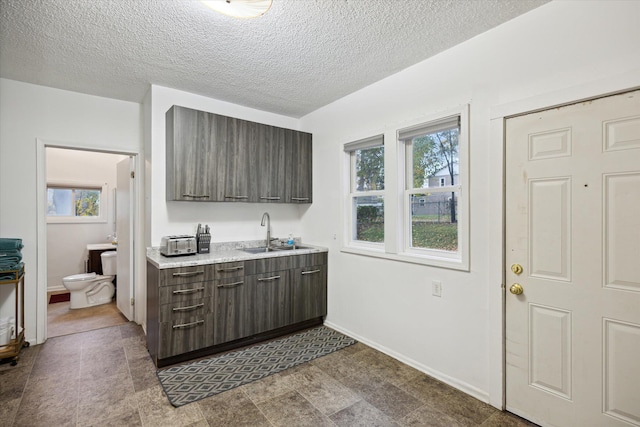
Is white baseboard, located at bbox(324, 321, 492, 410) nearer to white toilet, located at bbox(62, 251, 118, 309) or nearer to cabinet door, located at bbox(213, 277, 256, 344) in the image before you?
cabinet door, located at bbox(213, 277, 256, 344)

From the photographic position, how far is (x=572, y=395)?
5.85ft

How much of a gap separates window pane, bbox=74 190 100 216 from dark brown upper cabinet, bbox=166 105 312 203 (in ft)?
11.7

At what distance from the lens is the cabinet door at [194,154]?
2957 millimetres

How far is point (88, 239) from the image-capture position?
5418 millimetres

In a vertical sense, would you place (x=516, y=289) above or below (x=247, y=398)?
above

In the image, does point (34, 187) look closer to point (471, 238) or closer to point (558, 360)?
point (471, 238)

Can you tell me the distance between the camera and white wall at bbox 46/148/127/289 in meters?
5.07

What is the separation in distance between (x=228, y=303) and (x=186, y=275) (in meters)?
0.50

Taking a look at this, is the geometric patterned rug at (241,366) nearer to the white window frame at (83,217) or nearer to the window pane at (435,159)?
the window pane at (435,159)

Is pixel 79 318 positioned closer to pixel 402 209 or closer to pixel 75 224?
pixel 75 224

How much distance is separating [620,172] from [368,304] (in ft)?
7.13

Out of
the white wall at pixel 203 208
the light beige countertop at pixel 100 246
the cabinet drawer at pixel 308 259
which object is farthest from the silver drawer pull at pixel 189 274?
the light beige countertop at pixel 100 246

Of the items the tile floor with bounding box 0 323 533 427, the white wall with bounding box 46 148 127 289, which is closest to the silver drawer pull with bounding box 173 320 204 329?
the tile floor with bounding box 0 323 533 427

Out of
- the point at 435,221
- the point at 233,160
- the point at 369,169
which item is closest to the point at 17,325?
the point at 233,160
